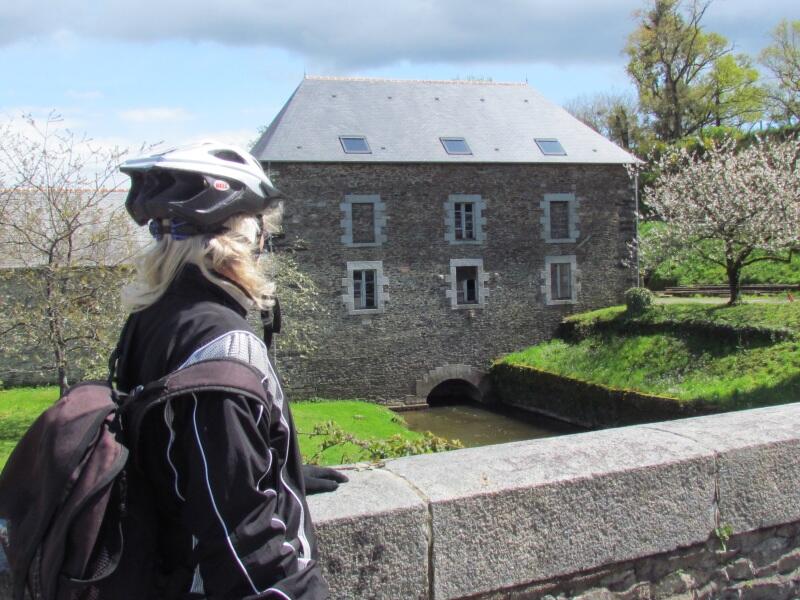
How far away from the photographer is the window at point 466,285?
24733mm

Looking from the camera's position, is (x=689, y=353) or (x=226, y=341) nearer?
(x=226, y=341)

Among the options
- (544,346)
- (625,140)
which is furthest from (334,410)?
(625,140)

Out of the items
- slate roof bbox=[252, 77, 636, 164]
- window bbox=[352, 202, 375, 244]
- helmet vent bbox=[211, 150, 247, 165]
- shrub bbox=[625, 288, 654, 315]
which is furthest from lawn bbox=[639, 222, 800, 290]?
helmet vent bbox=[211, 150, 247, 165]

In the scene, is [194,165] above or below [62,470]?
above

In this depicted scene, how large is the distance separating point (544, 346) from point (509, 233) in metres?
3.87

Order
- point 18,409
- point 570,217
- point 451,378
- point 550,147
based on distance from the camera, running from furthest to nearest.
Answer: point 550,147
point 570,217
point 451,378
point 18,409

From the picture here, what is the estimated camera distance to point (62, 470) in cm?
143

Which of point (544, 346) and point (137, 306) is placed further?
point (544, 346)

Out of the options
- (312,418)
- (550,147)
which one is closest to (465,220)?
(550,147)

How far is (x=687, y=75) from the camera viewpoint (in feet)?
143

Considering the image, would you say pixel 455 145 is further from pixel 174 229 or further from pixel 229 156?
pixel 174 229

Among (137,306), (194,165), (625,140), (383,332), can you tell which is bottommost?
(383,332)

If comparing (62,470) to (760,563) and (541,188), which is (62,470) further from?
(541,188)

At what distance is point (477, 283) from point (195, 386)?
77.3 feet
